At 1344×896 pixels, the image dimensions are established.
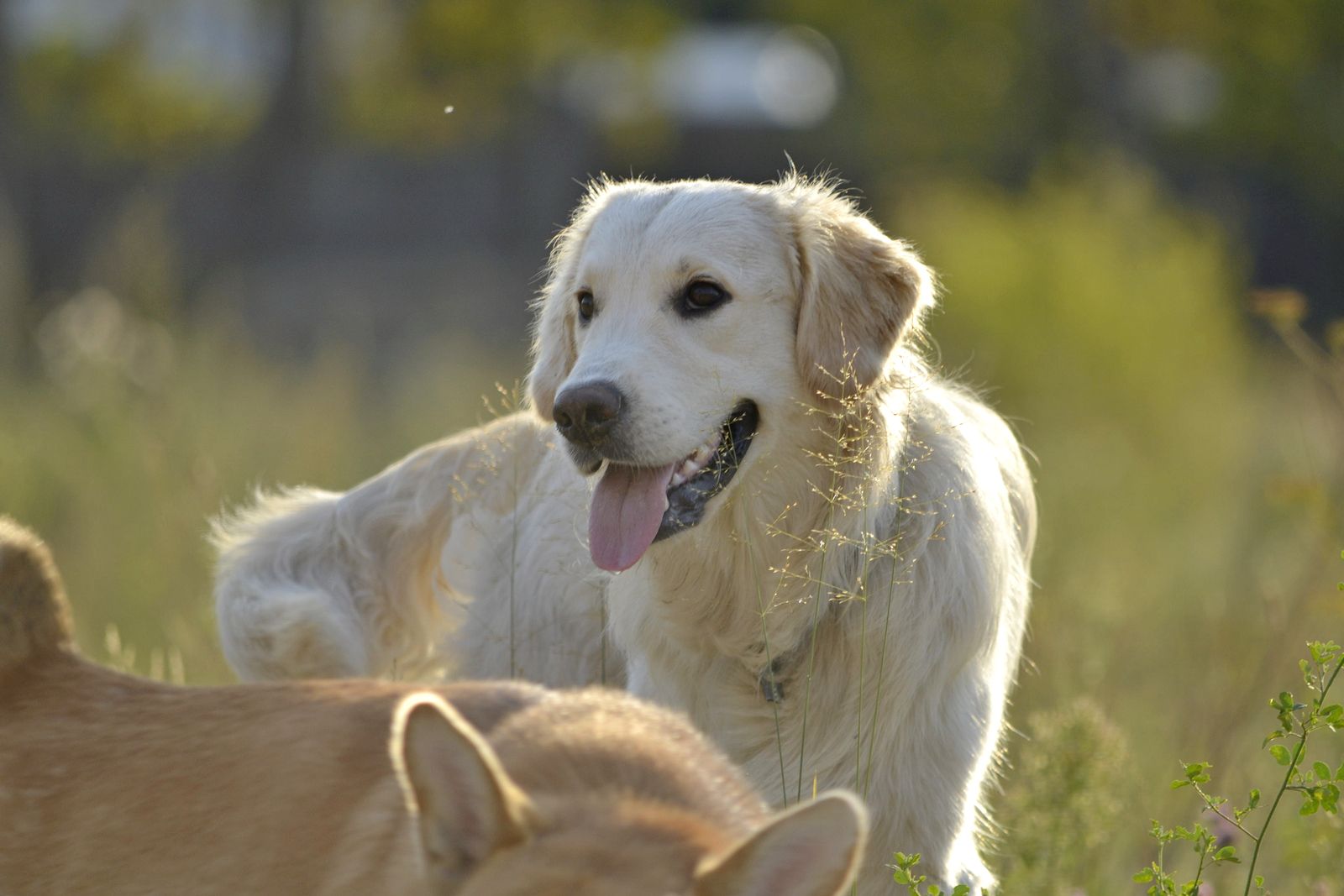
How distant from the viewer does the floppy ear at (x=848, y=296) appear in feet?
12.6

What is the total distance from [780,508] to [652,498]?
42 centimetres

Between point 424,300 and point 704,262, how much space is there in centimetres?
1687

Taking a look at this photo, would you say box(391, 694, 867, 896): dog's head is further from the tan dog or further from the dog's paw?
the dog's paw

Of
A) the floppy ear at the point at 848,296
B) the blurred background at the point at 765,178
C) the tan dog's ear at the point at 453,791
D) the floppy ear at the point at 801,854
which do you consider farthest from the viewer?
the blurred background at the point at 765,178

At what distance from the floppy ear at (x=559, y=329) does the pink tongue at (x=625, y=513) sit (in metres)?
0.55

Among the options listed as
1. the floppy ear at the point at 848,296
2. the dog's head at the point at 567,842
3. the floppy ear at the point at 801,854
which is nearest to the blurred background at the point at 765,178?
the floppy ear at the point at 848,296

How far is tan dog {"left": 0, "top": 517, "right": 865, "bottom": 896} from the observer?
6.95 feet

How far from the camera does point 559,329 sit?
433 cm

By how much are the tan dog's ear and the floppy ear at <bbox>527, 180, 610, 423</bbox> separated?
2185 mm

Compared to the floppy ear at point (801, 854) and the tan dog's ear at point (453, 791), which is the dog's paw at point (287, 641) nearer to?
the tan dog's ear at point (453, 791)

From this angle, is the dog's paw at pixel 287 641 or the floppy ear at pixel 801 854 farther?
the dog's paw at pixel 287 641

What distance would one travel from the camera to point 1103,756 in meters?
3.64

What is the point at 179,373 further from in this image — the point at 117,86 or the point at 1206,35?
the point at 1206,35

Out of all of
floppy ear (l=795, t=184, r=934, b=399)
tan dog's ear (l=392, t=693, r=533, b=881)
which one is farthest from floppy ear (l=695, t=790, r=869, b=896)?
floppy ear (l=795, t=184, r=934, b=399)
